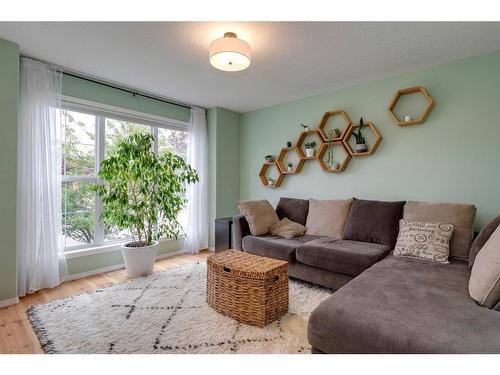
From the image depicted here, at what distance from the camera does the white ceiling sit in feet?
6.83

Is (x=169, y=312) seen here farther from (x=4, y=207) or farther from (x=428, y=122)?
(x=428, y=122)

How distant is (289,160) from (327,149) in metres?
0.64

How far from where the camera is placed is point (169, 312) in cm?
213

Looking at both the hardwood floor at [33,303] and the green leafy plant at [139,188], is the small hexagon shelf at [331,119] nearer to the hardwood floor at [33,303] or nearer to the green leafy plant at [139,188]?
the green leafy plant at [139,188]

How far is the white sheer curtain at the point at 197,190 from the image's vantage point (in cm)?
409

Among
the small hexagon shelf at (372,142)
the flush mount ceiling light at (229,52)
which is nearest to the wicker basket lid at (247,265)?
the flush mount ceiling light at (229,52)

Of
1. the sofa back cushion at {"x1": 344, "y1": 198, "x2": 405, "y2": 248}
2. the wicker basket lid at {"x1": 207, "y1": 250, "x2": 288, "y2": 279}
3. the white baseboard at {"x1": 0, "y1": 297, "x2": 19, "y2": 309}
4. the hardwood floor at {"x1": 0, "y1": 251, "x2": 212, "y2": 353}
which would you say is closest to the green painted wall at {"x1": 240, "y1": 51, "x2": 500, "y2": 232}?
the sofa back cushion at {"x1": 344, "y1": 198, "x2": 405, "y2": 248}

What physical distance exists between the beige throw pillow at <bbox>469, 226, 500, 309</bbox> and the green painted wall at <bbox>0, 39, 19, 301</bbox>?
11.6 ft

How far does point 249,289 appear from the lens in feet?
6.37

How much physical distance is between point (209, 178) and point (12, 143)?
2.49 meters

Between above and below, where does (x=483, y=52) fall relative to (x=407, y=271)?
above

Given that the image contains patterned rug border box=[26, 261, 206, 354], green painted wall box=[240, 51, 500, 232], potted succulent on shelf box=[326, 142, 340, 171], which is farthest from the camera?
potted succulent on shelf box=[326, 142, 340, 171]

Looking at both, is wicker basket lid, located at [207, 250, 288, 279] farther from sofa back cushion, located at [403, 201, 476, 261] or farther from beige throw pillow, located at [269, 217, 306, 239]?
sofa back cushion, located at [403, 201, 476, 261]

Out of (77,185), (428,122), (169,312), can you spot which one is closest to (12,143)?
(77,185)
